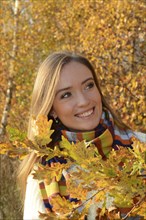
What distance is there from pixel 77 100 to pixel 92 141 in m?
0.19

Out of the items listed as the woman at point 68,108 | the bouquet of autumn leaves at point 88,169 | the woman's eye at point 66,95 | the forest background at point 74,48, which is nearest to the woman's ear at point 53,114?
the woman at point 68,108

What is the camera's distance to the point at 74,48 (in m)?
7.96

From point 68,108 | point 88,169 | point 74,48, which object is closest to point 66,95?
point 68,108

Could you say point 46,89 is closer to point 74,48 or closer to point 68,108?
point 68,108

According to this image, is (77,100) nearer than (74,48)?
Yes

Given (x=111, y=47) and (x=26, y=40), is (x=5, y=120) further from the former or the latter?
(x=111, y=47)

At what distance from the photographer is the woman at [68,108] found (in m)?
1.98

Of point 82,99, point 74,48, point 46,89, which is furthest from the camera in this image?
point 74,48

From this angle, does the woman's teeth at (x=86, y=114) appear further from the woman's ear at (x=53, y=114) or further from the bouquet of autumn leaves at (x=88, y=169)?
the bouquet of autumn leaves at (x=88, y=169)

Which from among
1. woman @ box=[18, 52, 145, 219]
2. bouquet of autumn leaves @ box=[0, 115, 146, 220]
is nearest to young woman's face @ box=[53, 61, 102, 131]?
woman @ box=[18, 52, 145, 219]

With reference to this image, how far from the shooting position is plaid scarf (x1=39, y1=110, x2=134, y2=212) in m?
2.00

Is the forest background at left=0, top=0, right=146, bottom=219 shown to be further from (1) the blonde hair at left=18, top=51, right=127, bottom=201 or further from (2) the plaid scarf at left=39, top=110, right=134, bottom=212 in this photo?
(2) the plaid scarf at left=39, top=110, right=134, bottom=212

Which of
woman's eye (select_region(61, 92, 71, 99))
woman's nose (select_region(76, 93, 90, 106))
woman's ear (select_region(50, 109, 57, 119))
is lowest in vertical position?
woman's ear (select_region(50, 109, 57, 119))

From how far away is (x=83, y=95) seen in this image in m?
1.96
